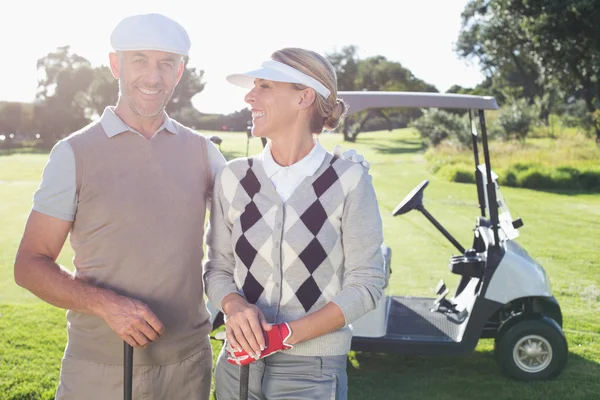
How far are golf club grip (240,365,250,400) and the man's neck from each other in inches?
33.2

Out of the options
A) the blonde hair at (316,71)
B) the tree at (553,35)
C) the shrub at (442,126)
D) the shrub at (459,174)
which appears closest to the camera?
the blonde hair at (316,71)

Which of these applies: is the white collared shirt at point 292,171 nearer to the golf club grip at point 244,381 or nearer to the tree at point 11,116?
the golf club grip at point 244,381

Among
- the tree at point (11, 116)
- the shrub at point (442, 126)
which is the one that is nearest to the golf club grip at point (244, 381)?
the shrub at point (442, 126)

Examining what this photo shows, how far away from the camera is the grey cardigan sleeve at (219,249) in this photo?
2025 mm

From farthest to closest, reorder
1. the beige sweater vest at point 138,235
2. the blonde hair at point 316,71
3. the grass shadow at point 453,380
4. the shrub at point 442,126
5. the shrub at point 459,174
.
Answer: the shrub at point 442,126 → the shrub at point 459,174 → the grass shadow at point 453,380 → the beige sweater vest at point 138,235 → the blonde hair at point 316,71

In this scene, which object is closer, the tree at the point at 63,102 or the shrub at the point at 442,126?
the shrub at the point at 442,126

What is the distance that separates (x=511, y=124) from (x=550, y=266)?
56.9ft

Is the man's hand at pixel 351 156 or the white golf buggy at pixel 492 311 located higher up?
the man's hand at pixel 351 156

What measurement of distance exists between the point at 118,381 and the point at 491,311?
9.26 ft

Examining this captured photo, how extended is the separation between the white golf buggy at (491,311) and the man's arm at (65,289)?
7.62ft

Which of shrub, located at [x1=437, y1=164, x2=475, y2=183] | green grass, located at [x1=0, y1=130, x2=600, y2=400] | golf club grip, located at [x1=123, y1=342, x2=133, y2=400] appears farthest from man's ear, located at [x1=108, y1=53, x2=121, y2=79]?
shrub, located at [x1=437, y1=164, x2=475, y2=183]

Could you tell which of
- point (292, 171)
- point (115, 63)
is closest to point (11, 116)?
point (115, 63)

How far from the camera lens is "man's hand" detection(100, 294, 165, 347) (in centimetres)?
191

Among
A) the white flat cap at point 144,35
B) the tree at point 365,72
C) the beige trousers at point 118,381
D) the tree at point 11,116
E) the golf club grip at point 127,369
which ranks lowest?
the tree at point 11,116
